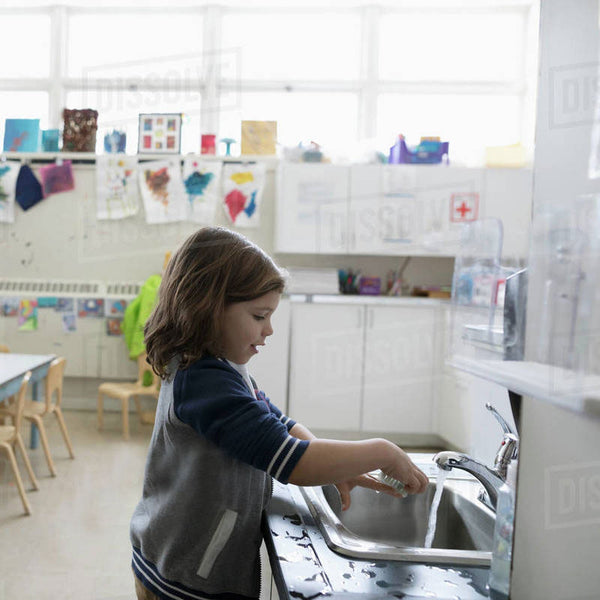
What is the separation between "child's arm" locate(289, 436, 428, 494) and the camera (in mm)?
791

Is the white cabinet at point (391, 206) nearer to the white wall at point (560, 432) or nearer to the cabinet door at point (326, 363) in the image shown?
the cabinet door at point (326, 363)

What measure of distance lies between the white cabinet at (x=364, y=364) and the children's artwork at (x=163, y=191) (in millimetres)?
1228

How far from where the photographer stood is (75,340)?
14.7 ft

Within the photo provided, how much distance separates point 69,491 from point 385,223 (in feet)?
8.25

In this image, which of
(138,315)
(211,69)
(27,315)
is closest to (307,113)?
(211,69)

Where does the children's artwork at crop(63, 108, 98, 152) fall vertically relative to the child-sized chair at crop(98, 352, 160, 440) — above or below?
above

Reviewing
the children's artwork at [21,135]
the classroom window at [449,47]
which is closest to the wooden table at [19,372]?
the children's artwork at [21,135]

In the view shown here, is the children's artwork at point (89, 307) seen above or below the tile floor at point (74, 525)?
above

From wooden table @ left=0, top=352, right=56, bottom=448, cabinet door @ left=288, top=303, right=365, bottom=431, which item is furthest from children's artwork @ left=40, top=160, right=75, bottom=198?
cabinet door @ left=288, top=303, right=365, bottom=431

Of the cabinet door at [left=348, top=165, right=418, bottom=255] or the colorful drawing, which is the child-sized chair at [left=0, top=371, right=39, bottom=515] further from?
the cabinet door at [left=348, top=165, right=418, bottom=255]

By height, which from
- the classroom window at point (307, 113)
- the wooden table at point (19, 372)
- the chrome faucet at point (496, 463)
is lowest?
the wooden table at point (19, 372)

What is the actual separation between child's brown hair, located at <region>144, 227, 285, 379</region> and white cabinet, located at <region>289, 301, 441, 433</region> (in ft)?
10.2

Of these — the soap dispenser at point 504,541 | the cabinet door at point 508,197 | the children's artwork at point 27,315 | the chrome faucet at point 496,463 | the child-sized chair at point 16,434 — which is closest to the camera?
the soap dispenser at point 504,541

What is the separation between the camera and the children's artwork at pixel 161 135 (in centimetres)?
450
